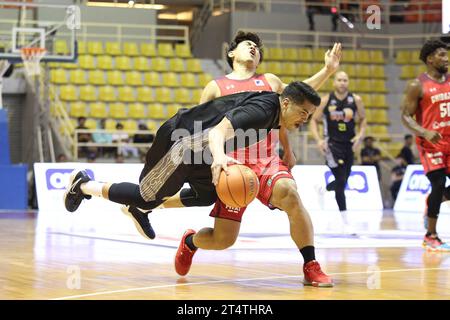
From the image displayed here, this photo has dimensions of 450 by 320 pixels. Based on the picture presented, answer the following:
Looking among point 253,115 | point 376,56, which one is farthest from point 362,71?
point 253,115

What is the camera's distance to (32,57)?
18.5 meters

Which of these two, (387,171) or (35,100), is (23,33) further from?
(387,171)

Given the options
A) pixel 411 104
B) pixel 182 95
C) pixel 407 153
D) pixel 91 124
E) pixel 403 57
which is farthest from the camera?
pixel 403 57

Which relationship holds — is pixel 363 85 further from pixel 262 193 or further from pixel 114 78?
pixel 262 193

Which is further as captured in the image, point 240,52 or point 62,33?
point 62,33

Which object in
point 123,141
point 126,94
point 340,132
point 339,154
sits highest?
point 126,94

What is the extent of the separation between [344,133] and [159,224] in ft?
9.28

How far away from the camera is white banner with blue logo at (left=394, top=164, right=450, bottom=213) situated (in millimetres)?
18244

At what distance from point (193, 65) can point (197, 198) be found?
17928mm

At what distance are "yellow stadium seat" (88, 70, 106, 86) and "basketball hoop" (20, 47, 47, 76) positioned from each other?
4330 millimetres

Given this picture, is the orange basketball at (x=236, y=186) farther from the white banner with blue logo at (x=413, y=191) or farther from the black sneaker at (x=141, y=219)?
the white banner with blue logo at (x=413, y=191)
